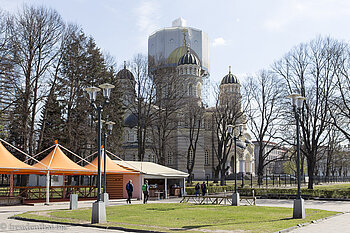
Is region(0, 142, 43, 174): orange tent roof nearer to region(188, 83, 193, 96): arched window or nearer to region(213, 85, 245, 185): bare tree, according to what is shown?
region(213, 85, 245, 185): bare tree

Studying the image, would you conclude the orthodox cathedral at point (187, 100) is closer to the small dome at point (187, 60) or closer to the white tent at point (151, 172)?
the small dome at point (187, 60)

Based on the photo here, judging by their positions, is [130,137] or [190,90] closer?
[190,90]

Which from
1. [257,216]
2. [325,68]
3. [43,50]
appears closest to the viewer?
[257,216]

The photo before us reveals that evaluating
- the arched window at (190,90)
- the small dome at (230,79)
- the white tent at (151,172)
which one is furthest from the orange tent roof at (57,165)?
the small dome at (230,79)

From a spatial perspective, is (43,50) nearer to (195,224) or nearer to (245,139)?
(195,224)

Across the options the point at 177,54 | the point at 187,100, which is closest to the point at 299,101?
the point at 187,100

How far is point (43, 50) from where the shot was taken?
30.2m

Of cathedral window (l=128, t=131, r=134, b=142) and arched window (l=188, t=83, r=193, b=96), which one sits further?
cathedral window (l=128, t=131, r=134, b=142)

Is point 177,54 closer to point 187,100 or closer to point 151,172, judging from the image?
point 187,100

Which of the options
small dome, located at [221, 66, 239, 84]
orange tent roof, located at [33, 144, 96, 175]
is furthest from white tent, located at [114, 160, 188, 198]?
small dome, located at [221, 66, 239, 84]

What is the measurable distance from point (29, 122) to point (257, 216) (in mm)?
21402

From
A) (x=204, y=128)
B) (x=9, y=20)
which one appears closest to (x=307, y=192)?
(x=9, y=20)

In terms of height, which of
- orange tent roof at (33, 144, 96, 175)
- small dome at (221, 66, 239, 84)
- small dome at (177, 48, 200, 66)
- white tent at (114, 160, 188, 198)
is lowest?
white tent at (114, 160, 188, 198)

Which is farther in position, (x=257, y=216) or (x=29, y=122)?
(x=29, y=122)
